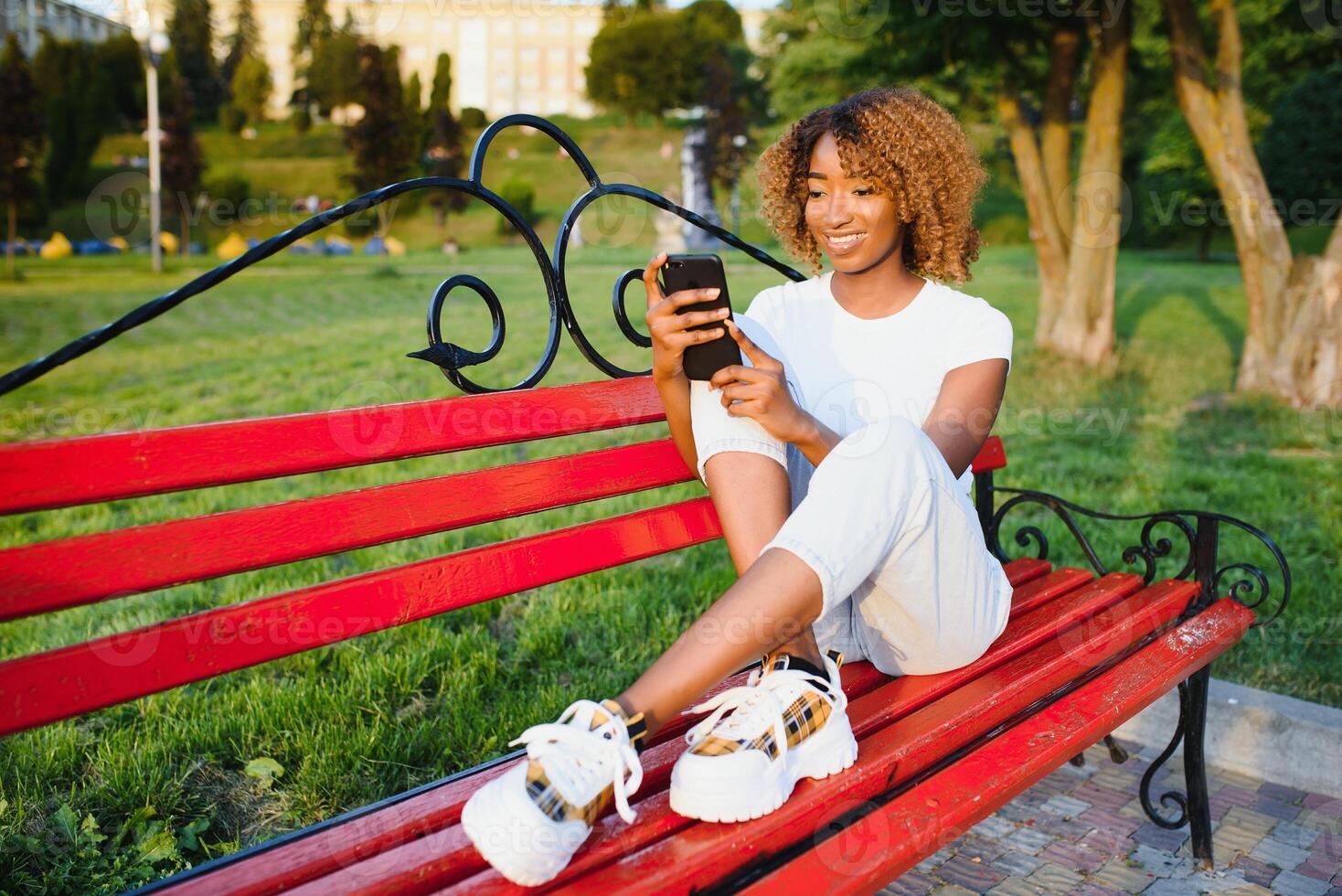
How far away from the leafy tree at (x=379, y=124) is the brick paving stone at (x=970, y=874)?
1839cm

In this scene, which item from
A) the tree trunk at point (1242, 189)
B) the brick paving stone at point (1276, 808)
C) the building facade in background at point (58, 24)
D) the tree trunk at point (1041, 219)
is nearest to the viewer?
the brick paving stone at point (1276, 808)

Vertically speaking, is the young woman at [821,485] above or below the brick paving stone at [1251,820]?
above

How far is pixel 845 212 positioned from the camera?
2.42 metres

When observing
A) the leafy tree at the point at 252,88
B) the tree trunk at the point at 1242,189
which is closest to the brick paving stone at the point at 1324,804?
the tree trunk at the point at 1242,189

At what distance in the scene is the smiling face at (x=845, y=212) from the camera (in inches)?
95.0

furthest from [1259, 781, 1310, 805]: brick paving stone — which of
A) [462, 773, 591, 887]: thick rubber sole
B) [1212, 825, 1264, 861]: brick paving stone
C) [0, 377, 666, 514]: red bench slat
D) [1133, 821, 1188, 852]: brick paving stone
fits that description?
[462, 773, 591, 887]: thick rubber sole

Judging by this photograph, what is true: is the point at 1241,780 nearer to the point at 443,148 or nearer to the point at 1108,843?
the point at 1108,843

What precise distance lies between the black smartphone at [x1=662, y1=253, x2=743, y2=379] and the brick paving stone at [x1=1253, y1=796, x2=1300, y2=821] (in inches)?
72.9

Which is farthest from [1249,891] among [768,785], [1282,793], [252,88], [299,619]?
[252,88]

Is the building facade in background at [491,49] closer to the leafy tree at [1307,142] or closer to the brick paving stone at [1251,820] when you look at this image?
the leafy tree at [1307,142]

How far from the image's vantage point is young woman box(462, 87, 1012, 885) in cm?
147

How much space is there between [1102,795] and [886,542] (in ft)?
4.85

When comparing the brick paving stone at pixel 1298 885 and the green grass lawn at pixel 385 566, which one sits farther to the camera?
the green grass lawn at pixel 385 566

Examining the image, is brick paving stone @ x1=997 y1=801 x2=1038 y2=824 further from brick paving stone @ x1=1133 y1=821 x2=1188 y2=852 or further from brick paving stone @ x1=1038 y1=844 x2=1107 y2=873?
brick paving stone @ x1=1133 y1=821 x2=1188 y2=852
